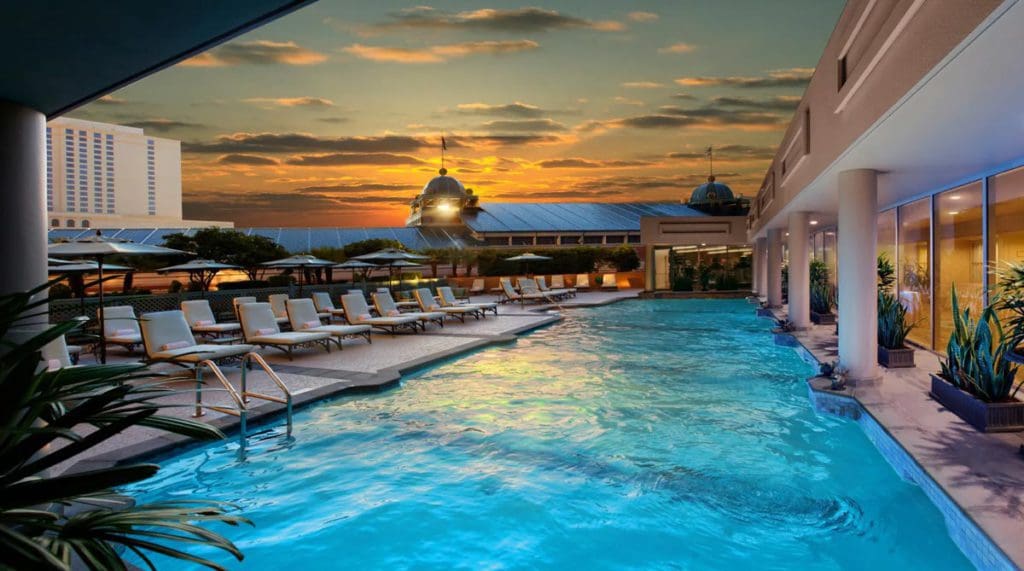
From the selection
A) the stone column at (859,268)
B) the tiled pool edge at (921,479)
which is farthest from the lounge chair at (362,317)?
the stone column at (859,268)

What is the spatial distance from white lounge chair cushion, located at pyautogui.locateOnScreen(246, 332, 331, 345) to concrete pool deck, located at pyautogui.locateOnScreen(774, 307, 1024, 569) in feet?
24.7

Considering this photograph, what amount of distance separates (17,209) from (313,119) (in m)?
25.1

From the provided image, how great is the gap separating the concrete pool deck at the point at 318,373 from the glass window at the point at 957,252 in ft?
24.6

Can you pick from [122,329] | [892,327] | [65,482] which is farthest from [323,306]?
[65,482]

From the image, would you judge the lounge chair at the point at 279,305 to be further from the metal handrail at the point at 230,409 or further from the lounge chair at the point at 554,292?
the lounge chair at the point at 554,292

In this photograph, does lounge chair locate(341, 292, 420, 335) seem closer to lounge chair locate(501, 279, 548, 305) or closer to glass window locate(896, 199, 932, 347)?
lounge chair locate(501, 279, 548, 305)

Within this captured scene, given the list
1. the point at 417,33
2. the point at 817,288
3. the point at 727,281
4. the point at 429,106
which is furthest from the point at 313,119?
the point at 817,288

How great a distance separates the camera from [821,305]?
13953 mm

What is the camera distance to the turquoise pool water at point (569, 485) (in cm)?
403

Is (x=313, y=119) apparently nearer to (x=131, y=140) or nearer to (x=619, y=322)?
(x=619, y=322)

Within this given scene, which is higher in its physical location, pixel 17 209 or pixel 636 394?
pixel 17 209

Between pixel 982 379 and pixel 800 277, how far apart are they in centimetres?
761

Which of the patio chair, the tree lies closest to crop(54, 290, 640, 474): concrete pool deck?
the patio chair

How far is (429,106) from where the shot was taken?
28.9 metres
